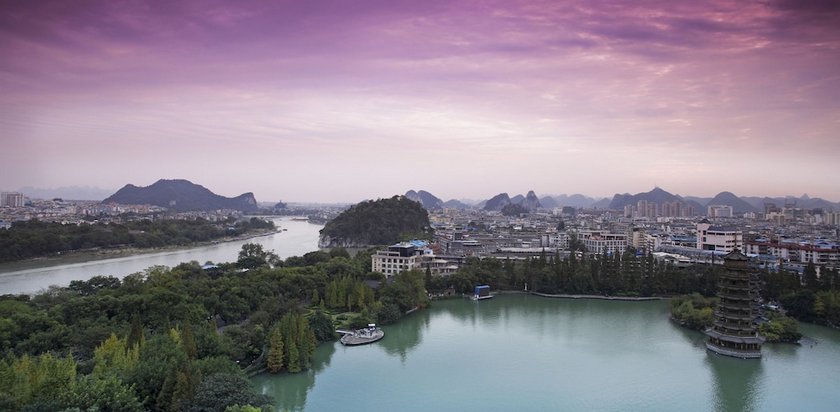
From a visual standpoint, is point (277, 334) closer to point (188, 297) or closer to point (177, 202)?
point (188, 297)

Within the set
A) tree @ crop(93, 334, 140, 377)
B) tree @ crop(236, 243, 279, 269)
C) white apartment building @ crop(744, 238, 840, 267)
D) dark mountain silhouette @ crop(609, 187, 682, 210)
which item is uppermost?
dark mountain silhouette @ crop(609, 187, 682, 210)

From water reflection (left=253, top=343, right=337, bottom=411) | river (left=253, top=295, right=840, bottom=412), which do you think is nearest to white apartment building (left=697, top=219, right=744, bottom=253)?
river (left=253, top=295, right=840, bottom=412)

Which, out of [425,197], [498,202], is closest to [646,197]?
[498,202]

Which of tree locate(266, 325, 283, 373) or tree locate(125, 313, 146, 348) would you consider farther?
tree locate(266, 325, 283, 373)

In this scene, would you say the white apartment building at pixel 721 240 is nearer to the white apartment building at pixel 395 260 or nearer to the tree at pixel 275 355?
the white apartment building at pixel 395 260

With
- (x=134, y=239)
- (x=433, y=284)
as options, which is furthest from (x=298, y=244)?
(x=433, y=284)

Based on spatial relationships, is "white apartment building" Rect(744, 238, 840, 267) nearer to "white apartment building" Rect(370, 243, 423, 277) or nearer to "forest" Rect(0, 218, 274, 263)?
"white apartment building" Rect(370, 243, 423, 277)

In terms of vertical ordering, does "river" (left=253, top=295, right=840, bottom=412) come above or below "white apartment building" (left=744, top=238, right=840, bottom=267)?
below
